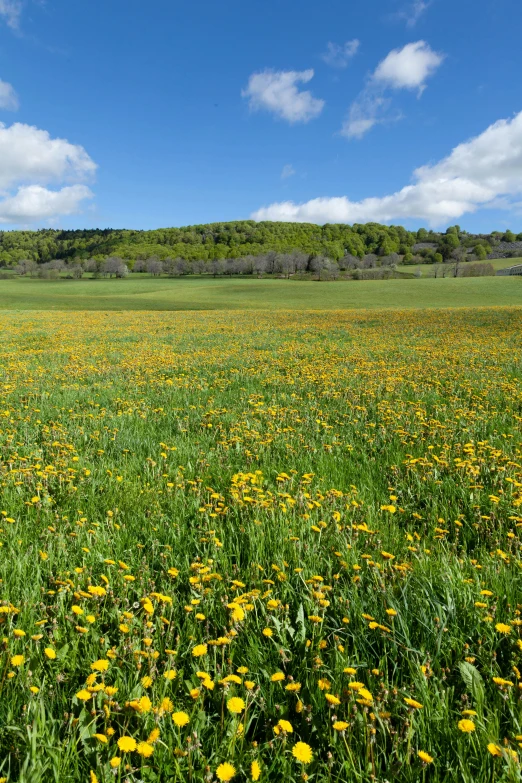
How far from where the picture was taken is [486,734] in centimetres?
166

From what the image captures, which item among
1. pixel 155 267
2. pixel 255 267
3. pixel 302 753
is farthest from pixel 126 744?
pixel 155 267

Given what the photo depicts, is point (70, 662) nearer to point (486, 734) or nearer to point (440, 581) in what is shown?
point (486, 734)

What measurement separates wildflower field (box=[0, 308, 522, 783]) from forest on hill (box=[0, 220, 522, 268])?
138051mm

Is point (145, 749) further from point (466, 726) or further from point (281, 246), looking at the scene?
point (281, 246)

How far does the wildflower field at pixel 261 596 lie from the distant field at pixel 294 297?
4520cm

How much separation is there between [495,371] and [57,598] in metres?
10.3

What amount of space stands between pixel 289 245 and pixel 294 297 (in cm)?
10591

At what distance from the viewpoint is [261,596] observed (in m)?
2.61

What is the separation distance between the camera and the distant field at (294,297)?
53.8m

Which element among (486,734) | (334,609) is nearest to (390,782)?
(486,734)

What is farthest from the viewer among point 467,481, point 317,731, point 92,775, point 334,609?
point 467,481

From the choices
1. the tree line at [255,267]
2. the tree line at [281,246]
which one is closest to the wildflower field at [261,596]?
the tree line at [255,267]

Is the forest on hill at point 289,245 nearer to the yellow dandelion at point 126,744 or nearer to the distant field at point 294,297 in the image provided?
the distant field at point 294,297

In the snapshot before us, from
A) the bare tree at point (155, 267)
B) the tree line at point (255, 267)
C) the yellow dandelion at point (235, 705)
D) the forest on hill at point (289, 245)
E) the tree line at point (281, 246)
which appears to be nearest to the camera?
the yellow dandelion at point (235, 705)
